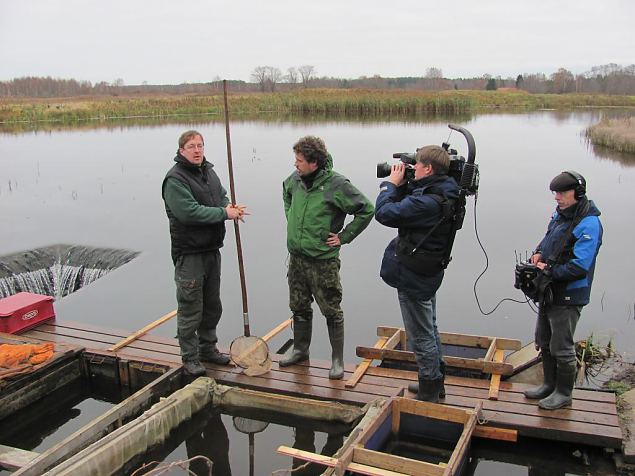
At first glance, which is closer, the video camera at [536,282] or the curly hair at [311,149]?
the video camera at [536,282]

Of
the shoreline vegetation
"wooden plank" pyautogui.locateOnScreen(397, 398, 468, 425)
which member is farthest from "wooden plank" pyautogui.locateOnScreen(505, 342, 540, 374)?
the shoreline vegetation

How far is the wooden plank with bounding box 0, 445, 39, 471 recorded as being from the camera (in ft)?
11.7

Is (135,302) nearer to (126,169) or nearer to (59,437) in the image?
(59,437)

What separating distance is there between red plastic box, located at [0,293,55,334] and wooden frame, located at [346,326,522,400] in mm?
3148

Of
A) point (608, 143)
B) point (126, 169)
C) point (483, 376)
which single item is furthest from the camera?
point (608, 143)

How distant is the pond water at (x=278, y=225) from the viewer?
6.92 meters

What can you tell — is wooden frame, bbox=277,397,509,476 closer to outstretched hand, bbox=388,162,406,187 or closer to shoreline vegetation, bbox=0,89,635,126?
outstretched hand, bbox=388,162,406,187

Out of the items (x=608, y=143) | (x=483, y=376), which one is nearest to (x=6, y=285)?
(x=483, y=376)

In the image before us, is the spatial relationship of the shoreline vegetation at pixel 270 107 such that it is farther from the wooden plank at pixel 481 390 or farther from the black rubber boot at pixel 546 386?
the black rubber boot at pixel 546 386

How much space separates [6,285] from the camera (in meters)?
8.66

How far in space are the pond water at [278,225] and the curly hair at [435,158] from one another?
2.00 m

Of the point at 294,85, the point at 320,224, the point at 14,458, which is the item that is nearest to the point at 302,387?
the point at 320,224

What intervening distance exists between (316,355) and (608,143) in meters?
15.8

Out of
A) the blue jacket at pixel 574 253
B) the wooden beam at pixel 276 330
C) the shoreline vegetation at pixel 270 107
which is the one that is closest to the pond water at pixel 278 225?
the wooden beam at pixel 276 330
